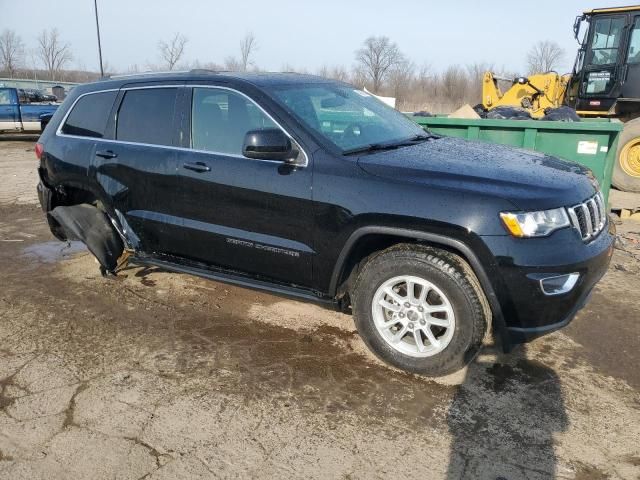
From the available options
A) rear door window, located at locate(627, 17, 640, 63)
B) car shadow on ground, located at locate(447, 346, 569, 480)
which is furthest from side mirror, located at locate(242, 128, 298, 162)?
rear door window, located at locate(627, 17, 640, 63)

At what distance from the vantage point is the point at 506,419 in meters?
2.94

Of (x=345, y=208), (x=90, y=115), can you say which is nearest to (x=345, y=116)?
(x=345, y=208)

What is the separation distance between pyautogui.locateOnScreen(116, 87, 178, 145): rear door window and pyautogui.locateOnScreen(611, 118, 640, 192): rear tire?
741cm

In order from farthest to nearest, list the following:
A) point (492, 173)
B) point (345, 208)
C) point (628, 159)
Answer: point (628, 159), point (345, 208), point (492, 173)

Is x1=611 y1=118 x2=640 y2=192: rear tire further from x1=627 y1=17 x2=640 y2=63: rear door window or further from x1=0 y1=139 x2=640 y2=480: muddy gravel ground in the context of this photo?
x1=0 y1=139 x2=640 y2=480: muddy gravel ground

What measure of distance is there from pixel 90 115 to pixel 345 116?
7.57 feet

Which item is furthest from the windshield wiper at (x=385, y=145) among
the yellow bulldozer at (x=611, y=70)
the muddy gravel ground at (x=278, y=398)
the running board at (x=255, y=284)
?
the yellow bulldozer at (x=611, y=70)

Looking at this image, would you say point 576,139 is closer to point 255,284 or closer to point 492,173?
point 492,173

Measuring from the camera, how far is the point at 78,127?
468 centimetres

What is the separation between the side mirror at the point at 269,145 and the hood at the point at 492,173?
0.49m

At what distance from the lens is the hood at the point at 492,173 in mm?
2936

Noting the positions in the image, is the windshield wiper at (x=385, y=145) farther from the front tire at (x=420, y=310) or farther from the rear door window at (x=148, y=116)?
the rear door window at (x=148, y=116)

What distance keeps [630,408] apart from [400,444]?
55.7 inches

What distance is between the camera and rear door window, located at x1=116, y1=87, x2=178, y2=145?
4074mm
